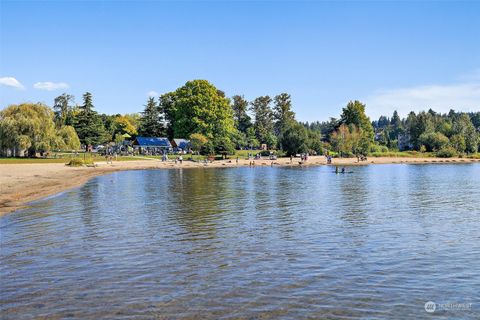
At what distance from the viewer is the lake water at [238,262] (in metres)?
9.81

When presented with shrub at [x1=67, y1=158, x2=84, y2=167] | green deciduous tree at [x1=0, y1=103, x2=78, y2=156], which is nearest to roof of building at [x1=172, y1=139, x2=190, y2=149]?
green deciduous tree at [x1=0, y1=103, x2=78, y2=156]

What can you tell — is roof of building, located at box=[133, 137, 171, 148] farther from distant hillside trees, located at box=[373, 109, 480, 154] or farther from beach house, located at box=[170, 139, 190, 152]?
distant hillside trees, located at box=[373, 109, 480, 154]

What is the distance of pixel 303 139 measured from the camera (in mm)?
106062

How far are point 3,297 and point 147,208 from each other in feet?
51.2

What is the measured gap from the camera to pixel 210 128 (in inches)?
4075

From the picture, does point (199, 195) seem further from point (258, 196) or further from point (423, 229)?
point (423, 229)

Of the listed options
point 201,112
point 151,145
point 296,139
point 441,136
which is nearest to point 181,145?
point 151,145

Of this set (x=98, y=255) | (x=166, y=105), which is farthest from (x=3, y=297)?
(x=166, y=105)

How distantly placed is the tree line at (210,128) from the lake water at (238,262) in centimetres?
5408
